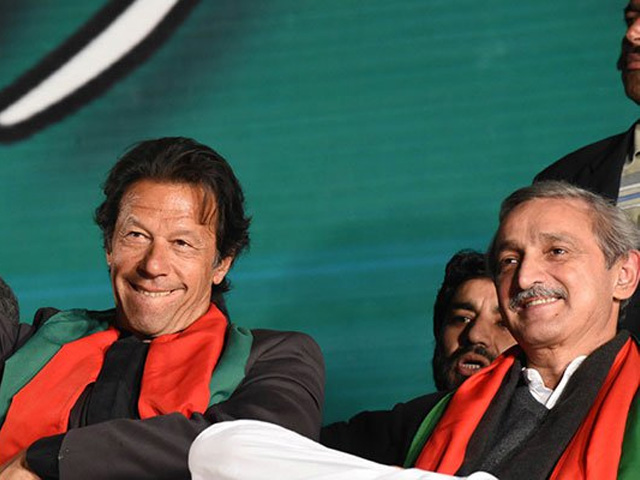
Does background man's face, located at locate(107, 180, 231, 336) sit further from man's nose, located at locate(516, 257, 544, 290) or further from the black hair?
man's nose, located at locate(516, 257, 544, 290)

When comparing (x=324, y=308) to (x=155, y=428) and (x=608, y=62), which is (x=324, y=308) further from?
(x=155, y=428)

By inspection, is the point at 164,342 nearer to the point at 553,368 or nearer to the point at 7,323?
the point at 7,323

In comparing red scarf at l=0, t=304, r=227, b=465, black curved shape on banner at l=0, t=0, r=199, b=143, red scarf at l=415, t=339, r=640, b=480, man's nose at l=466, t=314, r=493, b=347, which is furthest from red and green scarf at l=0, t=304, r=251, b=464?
black curved shape on banner at l=0, t=0, r=199, b=143

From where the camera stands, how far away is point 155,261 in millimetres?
2602

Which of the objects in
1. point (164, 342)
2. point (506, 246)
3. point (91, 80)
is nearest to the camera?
point (506, 246)

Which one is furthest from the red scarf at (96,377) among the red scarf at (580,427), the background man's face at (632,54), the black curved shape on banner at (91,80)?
the black curved shape on banner at (91,80)

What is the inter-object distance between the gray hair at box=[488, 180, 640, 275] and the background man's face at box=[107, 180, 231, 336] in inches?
21.3

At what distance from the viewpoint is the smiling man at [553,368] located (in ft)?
7.38

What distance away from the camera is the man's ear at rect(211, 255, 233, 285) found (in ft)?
8.91

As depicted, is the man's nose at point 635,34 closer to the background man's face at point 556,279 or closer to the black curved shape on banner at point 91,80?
the background man's face at point 556,279

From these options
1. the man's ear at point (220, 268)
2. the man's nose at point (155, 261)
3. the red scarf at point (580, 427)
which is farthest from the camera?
the man's ear at point (220, 268)

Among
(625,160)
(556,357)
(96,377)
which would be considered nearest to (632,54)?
(625,160)

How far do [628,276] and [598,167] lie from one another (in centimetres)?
53

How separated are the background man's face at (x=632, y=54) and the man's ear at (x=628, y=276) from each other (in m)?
0.54
